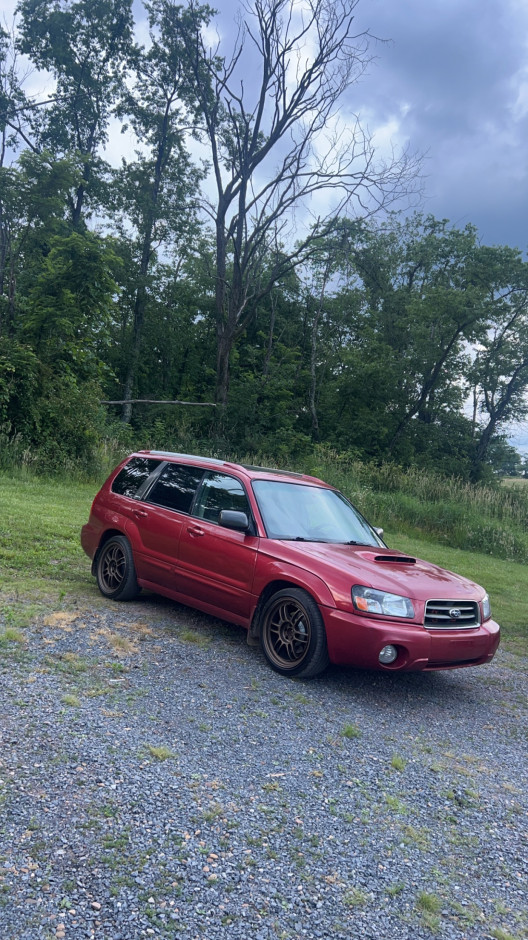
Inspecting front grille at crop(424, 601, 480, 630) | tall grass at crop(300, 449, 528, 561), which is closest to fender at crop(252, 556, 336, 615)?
front grille at crop(424, 601, 480, 630)

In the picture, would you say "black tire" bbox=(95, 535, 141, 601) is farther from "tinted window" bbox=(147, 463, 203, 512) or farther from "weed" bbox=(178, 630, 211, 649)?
"weed" bbox=(178, 630, 211, 649)

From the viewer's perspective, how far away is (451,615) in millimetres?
5305

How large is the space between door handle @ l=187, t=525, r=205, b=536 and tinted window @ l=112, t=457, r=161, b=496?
116 cm

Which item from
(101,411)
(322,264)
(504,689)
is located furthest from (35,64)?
(504,689)

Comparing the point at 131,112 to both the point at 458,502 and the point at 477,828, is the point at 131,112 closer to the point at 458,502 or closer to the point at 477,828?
the point at 458,502

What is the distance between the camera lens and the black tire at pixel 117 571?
6.99m

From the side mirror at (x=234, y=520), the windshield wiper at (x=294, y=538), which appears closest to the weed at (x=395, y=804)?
the windshield wiper at (x=294, y=538)

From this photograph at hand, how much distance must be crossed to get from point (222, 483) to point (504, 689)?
10.7 feet

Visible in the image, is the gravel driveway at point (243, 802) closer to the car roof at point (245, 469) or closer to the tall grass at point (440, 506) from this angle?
the car roof at point (245, 469)

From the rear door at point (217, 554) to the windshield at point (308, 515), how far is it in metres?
0.20

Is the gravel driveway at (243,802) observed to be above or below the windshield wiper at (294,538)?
below

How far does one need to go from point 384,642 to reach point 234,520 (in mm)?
1688

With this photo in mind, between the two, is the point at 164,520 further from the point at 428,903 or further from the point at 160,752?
the point at 428,903

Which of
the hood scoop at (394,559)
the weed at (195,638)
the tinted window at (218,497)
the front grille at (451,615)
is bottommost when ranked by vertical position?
the weed at (195,638)
